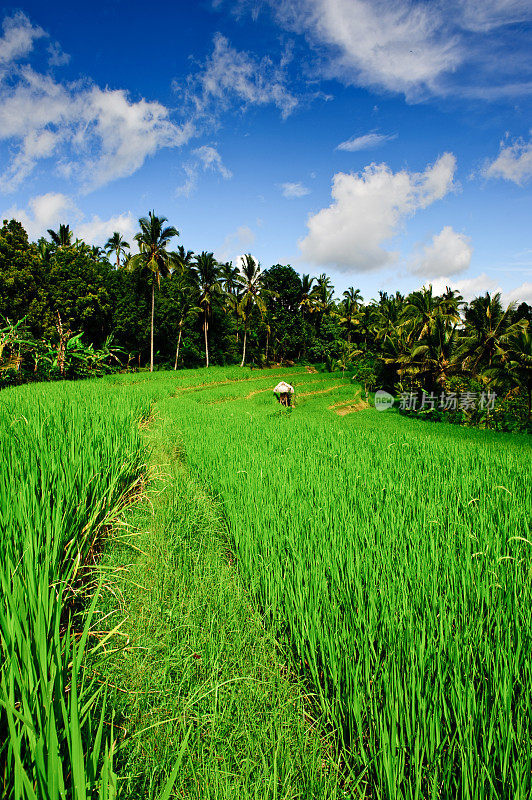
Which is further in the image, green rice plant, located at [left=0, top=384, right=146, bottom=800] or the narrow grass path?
the narrow grass path

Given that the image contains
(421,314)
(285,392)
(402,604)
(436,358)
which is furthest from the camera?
(421,314)

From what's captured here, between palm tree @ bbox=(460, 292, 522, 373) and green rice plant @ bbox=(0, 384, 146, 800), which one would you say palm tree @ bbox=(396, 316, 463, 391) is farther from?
green rice plant @ bbox=(0, 384, 146, 800)

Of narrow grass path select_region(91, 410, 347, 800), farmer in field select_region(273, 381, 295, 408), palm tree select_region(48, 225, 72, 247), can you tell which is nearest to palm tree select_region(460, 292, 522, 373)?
farmer in field select_region(273, 381, 295, 408)

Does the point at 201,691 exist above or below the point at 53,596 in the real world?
below

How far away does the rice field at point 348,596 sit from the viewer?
4.02 ft

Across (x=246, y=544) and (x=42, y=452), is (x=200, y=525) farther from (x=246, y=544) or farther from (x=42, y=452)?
(x=42, y=452)

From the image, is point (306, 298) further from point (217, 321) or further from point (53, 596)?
point (53, 596)

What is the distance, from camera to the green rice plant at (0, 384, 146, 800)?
0.90 meters

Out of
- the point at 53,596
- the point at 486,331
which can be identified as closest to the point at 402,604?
the point at 53,596

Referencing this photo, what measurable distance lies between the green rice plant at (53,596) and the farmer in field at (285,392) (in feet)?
40.1

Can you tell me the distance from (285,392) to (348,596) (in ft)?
48.7

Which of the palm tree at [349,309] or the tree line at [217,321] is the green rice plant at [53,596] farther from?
the palm tree at [349,309]

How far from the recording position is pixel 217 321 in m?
34.1

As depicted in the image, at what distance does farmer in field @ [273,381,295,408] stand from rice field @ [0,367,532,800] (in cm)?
1148
